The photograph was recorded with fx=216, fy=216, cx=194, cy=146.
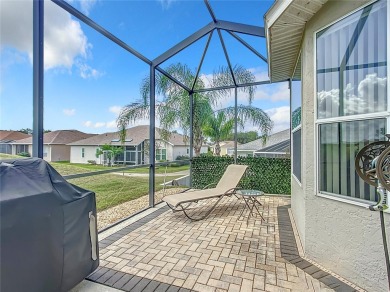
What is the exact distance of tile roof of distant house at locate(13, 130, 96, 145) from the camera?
119 inches

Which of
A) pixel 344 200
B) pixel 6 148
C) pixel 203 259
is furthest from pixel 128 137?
pixel 344 200

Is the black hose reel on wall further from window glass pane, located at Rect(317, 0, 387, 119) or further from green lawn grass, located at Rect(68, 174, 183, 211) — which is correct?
green lawn grass, located at Rect(68, 174, 183, 211)

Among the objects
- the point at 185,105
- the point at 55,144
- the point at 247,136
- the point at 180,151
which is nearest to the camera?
the point at 55,144

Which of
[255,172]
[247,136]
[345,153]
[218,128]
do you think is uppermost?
[218,128]

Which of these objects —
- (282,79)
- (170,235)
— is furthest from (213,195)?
(282,79)

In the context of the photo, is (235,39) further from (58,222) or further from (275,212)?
(58,222)

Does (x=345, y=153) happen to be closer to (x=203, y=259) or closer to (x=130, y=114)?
(x=203, y=259)

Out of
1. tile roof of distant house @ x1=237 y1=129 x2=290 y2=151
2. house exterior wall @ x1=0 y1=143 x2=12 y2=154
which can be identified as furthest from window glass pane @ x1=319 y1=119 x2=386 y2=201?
tile roof of distant house @ x1=237 y1=129 x2=290 y2=151

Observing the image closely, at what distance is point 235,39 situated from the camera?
609cm

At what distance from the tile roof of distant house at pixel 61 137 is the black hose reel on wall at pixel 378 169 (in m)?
3.83

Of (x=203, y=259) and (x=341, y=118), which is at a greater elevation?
(x=341, y=118)

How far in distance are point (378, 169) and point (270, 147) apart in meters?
7.01

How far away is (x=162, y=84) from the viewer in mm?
8562

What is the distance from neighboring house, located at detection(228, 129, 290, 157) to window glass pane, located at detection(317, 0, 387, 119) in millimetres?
4526
